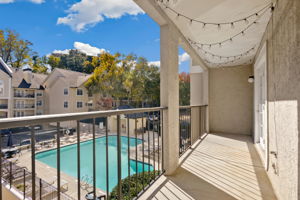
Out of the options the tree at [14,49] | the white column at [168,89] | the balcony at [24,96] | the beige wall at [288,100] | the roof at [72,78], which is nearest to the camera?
the beige wall at [288,100]

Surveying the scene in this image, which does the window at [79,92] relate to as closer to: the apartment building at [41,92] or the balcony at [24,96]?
the apartment building at [41,92]

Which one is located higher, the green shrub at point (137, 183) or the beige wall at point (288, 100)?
the beige wall at point (288, 100)

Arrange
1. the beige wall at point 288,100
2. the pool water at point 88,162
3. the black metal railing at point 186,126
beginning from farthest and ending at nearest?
1. the pool water at point 88,162
2. the black metal railing at point 186,126
3. the beige wall at point 288,100

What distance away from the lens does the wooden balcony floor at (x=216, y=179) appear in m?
1.64

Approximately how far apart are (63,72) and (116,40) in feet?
22.2

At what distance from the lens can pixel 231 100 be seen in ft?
15.5

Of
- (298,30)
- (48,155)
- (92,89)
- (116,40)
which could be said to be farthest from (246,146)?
Result: (116,40)

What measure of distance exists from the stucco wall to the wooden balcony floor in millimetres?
1747

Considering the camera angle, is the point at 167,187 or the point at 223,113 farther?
the point at 223,113

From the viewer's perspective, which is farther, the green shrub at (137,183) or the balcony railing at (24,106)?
the balcony railing at (24,106)

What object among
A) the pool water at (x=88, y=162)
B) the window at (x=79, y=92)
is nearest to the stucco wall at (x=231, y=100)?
the pool water at (x=88, y=162)

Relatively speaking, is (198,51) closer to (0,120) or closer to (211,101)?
(211,101)

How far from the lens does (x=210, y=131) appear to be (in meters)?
4.86

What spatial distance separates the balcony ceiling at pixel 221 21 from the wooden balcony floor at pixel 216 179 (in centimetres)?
218
